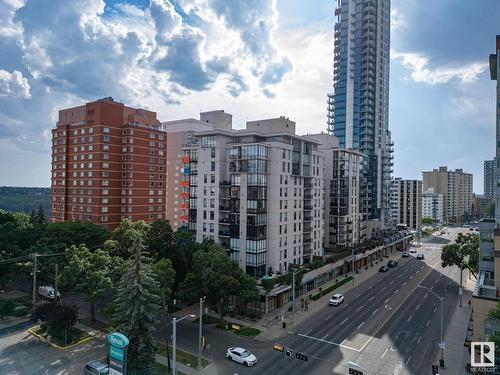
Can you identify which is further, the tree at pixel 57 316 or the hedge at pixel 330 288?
the hedge at pixel 330 288

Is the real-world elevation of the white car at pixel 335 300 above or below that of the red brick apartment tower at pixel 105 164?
below

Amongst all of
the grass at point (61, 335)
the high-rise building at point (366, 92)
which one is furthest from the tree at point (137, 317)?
the high-rise building at point (366, 92)

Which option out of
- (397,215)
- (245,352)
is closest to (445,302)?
(245,352)

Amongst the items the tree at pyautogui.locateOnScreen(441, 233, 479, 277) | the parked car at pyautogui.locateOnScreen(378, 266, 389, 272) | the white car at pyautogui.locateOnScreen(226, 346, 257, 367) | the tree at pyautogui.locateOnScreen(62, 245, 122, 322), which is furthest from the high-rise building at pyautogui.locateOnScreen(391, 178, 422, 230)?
the tree at pyautogui.locateOnScreen(62, 245, 122, 322)

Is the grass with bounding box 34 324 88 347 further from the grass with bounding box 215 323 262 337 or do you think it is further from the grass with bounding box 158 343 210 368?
the grass with bounding box 215 323 262 337

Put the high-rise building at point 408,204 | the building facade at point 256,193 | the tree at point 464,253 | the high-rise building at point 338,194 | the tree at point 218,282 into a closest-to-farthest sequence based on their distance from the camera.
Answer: the tree at point 218,282 → the building facade at point 256,193 → the tree at point 464,253 → the high-rise building at point 338,194 → the high-rise building at point 408,204

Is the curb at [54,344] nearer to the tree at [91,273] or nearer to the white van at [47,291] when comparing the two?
the tree at [91,273]
